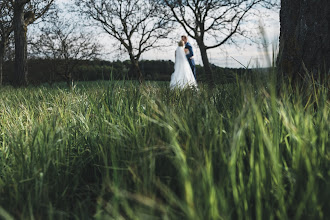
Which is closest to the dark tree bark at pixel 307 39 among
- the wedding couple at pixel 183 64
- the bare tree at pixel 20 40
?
the wedding couple at pixel 183 64

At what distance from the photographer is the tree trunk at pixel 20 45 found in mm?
10875

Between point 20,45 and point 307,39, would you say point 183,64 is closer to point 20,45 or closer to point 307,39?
point 20,45

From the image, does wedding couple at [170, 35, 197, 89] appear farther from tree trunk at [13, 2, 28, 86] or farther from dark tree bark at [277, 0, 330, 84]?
dark tree bark at [277, 0, 330, 84]

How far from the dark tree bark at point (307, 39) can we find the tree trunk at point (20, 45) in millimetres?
10590

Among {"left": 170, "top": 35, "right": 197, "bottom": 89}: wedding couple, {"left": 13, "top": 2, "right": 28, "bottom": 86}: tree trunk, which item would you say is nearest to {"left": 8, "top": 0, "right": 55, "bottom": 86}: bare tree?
{"left": 13, "top": 2, "right": 28, "bottom": 86}: tree trunk

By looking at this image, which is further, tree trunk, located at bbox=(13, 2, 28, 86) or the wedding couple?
the wedding couple

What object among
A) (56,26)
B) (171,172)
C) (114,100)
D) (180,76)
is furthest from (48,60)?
(171,172)

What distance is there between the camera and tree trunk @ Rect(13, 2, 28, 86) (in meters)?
10.9

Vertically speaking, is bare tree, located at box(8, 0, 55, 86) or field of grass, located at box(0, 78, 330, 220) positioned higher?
bare tree, located at box(8, 0, 55, 86)

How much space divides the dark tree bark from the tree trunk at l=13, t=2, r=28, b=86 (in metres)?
10.6

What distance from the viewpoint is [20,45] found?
11.0 metres

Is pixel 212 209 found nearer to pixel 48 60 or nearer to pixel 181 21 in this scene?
pixel 181 21

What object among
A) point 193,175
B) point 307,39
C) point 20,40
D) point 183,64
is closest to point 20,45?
point 20,40

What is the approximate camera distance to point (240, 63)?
7.01ft
